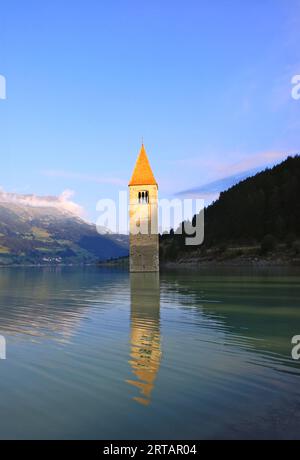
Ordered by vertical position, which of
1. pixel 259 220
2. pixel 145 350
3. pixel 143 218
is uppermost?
pixel 259 220

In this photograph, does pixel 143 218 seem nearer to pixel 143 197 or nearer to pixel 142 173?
pixel 143 197

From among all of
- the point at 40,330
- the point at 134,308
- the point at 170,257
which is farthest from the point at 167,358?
the point at 170,257

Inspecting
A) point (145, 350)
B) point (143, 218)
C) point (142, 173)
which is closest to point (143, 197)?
point (143, 218)

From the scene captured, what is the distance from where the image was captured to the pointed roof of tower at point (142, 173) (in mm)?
98938

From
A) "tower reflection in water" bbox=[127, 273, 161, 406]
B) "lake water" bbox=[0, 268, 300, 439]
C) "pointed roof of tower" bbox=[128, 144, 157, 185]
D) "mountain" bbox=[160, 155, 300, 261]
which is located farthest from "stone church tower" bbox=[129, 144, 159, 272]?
"lake water" bbox=[0, 268, 300, 439]

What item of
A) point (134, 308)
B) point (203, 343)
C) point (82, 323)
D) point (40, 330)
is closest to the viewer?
point (203, 343)

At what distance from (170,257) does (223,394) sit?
168 m

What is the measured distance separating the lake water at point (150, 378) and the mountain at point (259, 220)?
122 metres

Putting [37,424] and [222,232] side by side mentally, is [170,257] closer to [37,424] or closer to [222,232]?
[222,232]

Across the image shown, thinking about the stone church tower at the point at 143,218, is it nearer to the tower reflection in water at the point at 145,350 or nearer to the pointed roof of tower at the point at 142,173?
the pointed roof of tower at the point at 142,173

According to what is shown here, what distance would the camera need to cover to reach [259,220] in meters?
169

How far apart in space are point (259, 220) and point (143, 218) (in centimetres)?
8436

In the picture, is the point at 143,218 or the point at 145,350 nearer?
the point at 145,350
